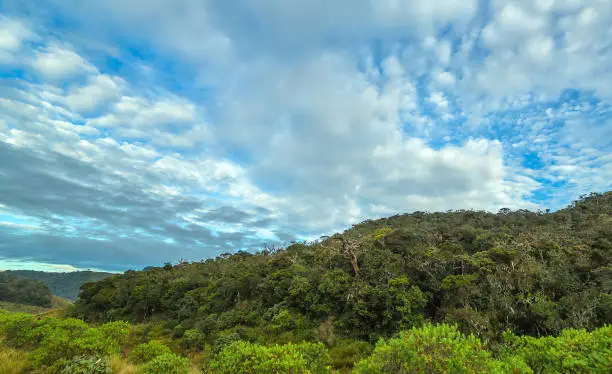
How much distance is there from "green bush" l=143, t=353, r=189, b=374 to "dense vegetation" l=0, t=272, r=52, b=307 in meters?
73.7

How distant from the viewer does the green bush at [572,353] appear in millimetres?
5020

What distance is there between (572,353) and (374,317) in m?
10.9

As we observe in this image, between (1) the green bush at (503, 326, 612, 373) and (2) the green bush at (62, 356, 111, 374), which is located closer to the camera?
(1) the green bush at (503, 326, 612, 373)

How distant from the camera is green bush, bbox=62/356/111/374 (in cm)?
945

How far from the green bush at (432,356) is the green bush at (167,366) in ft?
20.6

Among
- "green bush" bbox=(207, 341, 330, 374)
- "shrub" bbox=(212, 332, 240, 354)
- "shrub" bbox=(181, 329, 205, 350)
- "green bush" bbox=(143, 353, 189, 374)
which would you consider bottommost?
"shrub" bbox=(181, 329, 205, 350)

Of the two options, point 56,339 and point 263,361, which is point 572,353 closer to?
point 263,361

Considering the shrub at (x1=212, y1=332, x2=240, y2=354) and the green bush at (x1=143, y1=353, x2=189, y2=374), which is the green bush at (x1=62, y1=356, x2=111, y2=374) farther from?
the shrub at (x1=212, y1=332, x2=240, y2=354)

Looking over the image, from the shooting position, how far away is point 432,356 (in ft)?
17.6

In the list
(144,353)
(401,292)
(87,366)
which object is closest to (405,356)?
(401,292)

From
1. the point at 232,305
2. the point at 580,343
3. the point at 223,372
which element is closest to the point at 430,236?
the point at 232,305

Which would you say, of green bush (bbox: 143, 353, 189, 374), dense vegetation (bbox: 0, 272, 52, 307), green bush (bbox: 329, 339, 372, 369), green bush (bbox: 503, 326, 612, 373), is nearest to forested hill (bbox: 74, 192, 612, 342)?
green bush (bbox: 329, 339, 372, 369)

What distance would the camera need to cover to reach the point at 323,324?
17.1m

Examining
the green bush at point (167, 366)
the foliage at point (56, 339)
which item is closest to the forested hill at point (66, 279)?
the foliage at point (56, 339)
